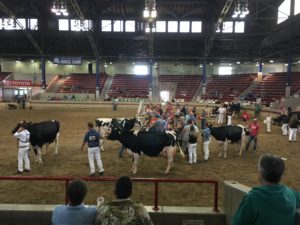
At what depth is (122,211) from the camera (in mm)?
3105

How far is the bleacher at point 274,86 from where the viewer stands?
123 ft

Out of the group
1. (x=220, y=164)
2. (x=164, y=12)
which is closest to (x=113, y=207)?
(x=220, y=164)

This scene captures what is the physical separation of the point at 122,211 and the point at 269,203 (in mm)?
1444

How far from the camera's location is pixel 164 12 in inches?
1743

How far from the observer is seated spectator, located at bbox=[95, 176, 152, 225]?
122 inches

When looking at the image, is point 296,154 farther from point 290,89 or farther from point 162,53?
point 162,53

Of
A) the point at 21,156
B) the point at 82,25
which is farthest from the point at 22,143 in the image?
the point at 82,25

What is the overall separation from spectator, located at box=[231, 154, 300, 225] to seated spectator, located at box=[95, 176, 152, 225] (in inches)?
39.6

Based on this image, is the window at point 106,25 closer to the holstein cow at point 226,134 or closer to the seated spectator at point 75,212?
the holstein cow at point 226,134

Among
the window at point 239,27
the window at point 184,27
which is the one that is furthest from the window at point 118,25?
the window at point 239,27

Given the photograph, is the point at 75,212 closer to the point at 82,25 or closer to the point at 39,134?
the point at 39,134

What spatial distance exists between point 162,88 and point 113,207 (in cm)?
4703

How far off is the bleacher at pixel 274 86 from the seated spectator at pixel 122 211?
37017 mm

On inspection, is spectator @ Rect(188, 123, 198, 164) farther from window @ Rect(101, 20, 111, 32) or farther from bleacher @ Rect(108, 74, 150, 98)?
window @ Rect(101, 20, 111, 32)
